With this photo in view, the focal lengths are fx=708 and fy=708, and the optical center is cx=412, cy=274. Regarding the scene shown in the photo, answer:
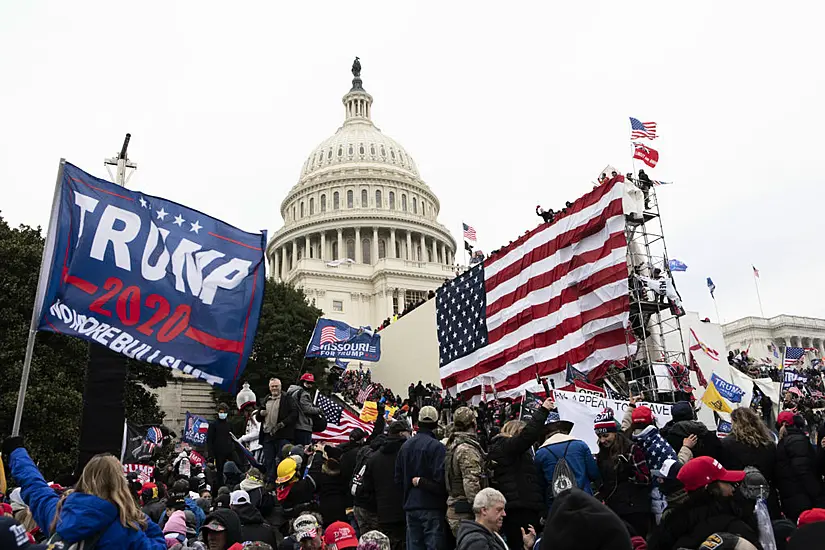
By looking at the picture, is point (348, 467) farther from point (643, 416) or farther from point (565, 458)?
point (643, 416)

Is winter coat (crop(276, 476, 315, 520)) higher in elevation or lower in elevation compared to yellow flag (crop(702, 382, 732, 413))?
lower

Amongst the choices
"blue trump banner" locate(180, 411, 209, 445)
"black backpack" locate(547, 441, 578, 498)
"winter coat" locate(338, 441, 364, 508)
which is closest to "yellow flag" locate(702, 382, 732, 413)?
"winter coat" locate(338, 441, 364, 508)

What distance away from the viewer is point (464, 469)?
598 centimetres

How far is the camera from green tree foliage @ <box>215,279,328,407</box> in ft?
137

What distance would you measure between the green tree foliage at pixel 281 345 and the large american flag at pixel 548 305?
16712 millimetres

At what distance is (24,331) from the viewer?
24.0 metres

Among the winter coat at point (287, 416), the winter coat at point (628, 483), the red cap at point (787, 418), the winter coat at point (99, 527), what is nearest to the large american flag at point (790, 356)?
the red cap at point (787, 418)

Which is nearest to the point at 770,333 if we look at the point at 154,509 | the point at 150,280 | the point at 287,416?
the point at 287,416

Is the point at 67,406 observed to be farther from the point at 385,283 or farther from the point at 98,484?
the point at 385,283

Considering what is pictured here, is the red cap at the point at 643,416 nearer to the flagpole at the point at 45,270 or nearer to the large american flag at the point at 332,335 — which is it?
the flagpole at the point at 45,270

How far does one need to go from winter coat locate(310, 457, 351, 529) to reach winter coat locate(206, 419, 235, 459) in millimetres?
3454

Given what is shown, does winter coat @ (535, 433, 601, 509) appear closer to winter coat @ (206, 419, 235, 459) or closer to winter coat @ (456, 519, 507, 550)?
winter coat @ (456, 519, 507, 550)

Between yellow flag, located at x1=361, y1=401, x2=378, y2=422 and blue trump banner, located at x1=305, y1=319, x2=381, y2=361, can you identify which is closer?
yellow flag, located at x1=361, y1=401, x2=378, y2=422

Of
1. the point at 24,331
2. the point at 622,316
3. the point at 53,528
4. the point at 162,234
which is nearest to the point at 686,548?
the point at 53,528
